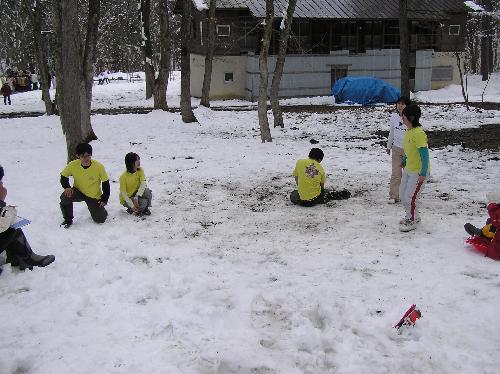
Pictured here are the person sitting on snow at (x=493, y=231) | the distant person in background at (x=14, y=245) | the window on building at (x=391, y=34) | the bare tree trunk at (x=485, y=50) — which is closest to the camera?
the distant person in background at (x=14, y=245)

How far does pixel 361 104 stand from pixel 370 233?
22765 mm

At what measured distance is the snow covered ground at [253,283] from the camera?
13.4 feet

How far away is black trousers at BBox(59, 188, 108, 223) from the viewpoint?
24.1 feet

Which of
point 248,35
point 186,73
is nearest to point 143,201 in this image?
point 186,73

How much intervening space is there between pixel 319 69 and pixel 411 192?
1153 inches

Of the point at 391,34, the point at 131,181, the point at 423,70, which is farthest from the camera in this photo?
the point at 423,70

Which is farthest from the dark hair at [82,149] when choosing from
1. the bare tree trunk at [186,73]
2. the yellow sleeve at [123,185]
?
the bare tree trunk at [186,73]

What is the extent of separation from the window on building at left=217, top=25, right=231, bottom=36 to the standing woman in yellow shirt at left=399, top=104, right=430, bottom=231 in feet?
95.6

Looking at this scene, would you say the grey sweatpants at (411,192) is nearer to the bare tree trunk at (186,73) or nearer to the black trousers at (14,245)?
the black trousers at (14,245)

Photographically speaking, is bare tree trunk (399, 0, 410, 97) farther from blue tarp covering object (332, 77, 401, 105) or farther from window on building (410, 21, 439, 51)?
window on building (410, 21, 439, 51)

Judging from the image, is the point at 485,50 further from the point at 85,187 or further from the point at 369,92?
the point at 85,187

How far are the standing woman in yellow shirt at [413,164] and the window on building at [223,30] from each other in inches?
1147

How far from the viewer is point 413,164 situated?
6.88 metres

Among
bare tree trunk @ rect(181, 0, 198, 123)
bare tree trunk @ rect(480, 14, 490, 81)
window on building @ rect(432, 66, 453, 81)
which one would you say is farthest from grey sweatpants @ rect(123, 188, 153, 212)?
bare tree trunk @ rect(480, 14, 490, 81)
